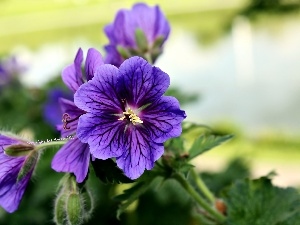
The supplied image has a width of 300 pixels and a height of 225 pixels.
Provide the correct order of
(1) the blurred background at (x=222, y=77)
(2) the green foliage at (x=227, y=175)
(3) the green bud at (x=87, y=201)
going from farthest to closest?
(1) the blurred background at (x=222, y=77) → (2) the green foliage at (x=227, y=175) → (3) the green bud at (x=87, y=201)

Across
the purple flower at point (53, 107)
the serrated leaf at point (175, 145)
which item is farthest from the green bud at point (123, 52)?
the purple flower at point (53, 107)

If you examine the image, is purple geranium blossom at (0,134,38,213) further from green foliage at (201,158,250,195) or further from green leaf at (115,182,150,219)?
green foliage at (201,158,250,195)

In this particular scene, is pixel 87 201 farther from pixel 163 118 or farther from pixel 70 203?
pixel 163 118

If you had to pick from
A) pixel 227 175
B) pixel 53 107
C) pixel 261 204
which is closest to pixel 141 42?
pixel 261 204

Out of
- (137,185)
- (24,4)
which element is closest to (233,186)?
(137,185)

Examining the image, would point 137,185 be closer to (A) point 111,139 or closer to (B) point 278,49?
(A) point 111,139

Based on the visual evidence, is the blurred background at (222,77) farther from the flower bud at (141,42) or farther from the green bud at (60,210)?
the green bud at (60,210)
